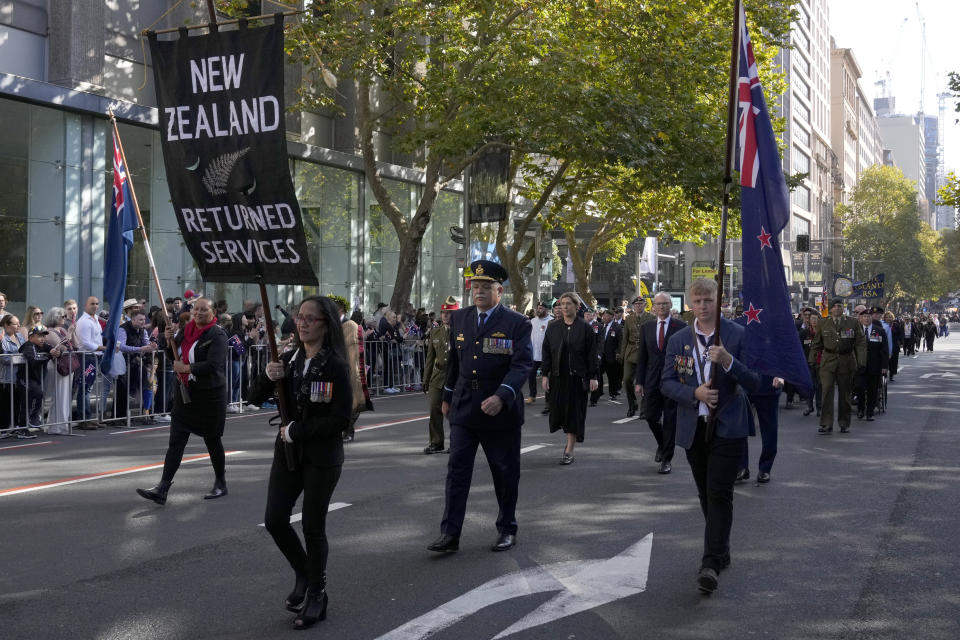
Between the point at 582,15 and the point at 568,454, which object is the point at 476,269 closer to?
the point at 568,454

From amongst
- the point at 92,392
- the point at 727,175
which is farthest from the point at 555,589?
the point at 92,392

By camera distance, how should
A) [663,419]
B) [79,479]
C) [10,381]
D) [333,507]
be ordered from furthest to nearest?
1. [10,381]
2. [663,419]
3. [79,479]
4. [333,507]

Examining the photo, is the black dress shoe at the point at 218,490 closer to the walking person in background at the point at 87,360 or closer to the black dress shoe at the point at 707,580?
the black dress shoe at the point at 707,580

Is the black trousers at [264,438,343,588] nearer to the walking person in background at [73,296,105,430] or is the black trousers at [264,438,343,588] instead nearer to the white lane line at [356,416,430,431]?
the white lane line at [356,416,430,431]

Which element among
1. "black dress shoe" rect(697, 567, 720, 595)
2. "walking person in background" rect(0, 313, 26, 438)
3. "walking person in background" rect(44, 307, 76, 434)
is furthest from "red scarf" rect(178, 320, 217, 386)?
"walking person in background" rect(44, 307, 76, 434)

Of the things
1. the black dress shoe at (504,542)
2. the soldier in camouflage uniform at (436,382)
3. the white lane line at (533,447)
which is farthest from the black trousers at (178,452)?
the white lane line at (533,447)

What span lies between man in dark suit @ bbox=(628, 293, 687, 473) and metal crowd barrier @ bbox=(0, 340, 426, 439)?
512cm

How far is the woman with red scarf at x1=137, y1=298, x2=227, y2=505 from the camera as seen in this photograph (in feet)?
28.8

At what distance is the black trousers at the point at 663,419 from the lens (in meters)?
10.3

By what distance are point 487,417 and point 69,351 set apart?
888 centimetres

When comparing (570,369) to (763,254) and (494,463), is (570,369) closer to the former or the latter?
(494,463)

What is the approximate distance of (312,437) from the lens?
542cm

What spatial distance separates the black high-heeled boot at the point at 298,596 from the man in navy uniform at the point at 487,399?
1.50m

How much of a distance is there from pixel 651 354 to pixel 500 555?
4.54 metres
